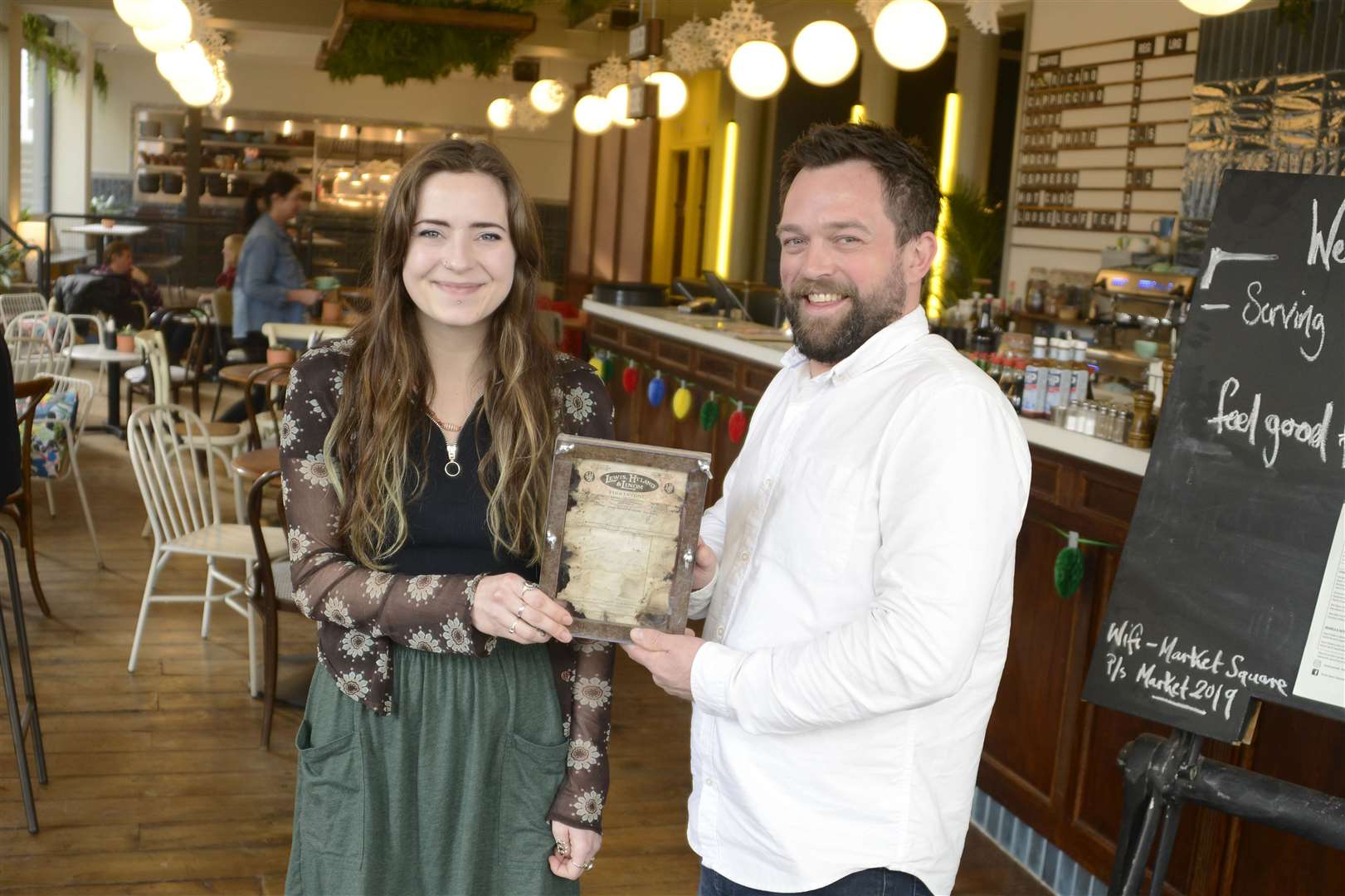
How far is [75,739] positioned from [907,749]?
10.9 ft

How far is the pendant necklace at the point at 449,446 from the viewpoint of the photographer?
1.86 m

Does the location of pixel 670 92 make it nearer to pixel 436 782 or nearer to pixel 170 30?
pixel 170 30

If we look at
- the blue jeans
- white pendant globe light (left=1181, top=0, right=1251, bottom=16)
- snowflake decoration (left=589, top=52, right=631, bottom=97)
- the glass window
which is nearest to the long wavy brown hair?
the blue jeans

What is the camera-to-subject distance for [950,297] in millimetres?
8188

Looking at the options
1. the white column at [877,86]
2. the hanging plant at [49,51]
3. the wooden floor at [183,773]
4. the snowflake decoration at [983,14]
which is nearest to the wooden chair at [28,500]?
the wooden floor at [183,773]

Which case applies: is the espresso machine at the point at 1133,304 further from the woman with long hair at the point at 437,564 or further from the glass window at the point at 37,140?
the glass window at the point at 37,140

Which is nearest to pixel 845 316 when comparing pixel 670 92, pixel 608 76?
pixel 670 92

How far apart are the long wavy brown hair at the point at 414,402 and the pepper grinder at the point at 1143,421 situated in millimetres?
1728

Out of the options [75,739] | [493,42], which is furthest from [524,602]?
[493,42]

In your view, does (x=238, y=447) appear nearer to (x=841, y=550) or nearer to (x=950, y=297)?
(x=950, y=297)

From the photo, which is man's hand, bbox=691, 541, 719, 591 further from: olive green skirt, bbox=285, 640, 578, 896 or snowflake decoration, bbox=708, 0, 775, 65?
snowflake decoration, bbox=708, 0, 775, 65

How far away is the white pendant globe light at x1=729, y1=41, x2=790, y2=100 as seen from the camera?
7.04 metres

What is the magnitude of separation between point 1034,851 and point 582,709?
2.11m

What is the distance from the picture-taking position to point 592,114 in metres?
10.7
